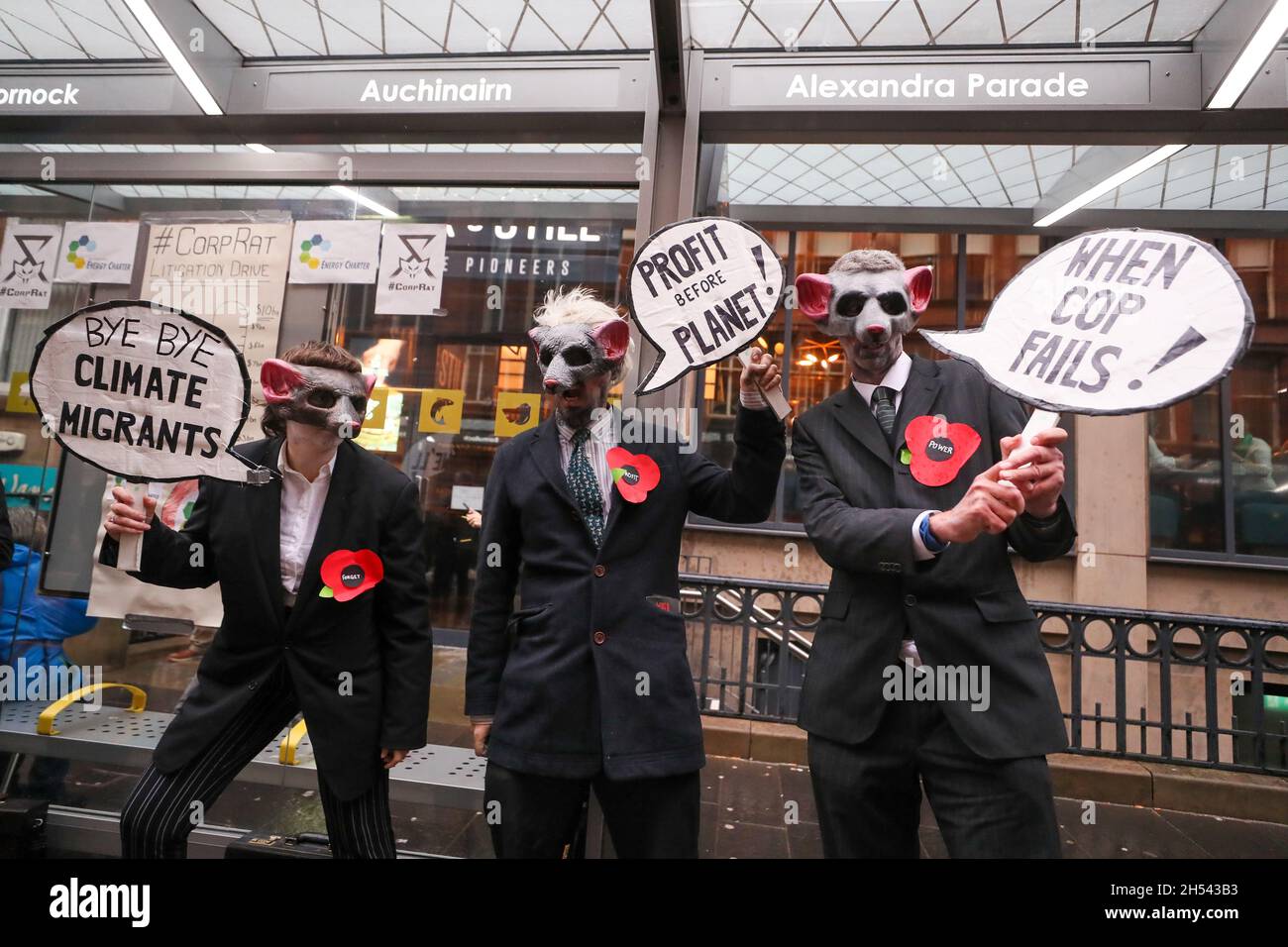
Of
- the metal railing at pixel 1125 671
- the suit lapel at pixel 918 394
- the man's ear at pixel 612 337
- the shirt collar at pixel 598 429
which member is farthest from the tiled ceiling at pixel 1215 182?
the shirt collar at pixel 598 429

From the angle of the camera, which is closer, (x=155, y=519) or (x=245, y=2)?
(x=155, y=519)

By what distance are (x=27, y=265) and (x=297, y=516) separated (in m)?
3.38

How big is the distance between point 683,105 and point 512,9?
106 cm

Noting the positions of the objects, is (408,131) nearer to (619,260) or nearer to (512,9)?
(512,9)

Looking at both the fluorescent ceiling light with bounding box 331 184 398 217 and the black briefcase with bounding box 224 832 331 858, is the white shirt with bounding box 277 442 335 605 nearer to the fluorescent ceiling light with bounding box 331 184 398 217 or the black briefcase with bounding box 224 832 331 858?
the black briefcase with bounding box 224 832 331 858

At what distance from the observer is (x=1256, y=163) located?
14.7 feet

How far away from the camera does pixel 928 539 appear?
1.62 metres

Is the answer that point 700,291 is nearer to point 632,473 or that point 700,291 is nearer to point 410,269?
point 632,473


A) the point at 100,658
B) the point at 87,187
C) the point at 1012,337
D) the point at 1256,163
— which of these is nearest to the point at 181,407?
the point at 1012,337

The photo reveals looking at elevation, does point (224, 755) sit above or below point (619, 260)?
below

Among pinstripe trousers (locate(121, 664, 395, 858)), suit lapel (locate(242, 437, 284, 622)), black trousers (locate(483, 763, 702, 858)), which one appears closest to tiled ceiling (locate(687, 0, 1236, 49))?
suit lapel (locate(242, 437, 284, 622))
